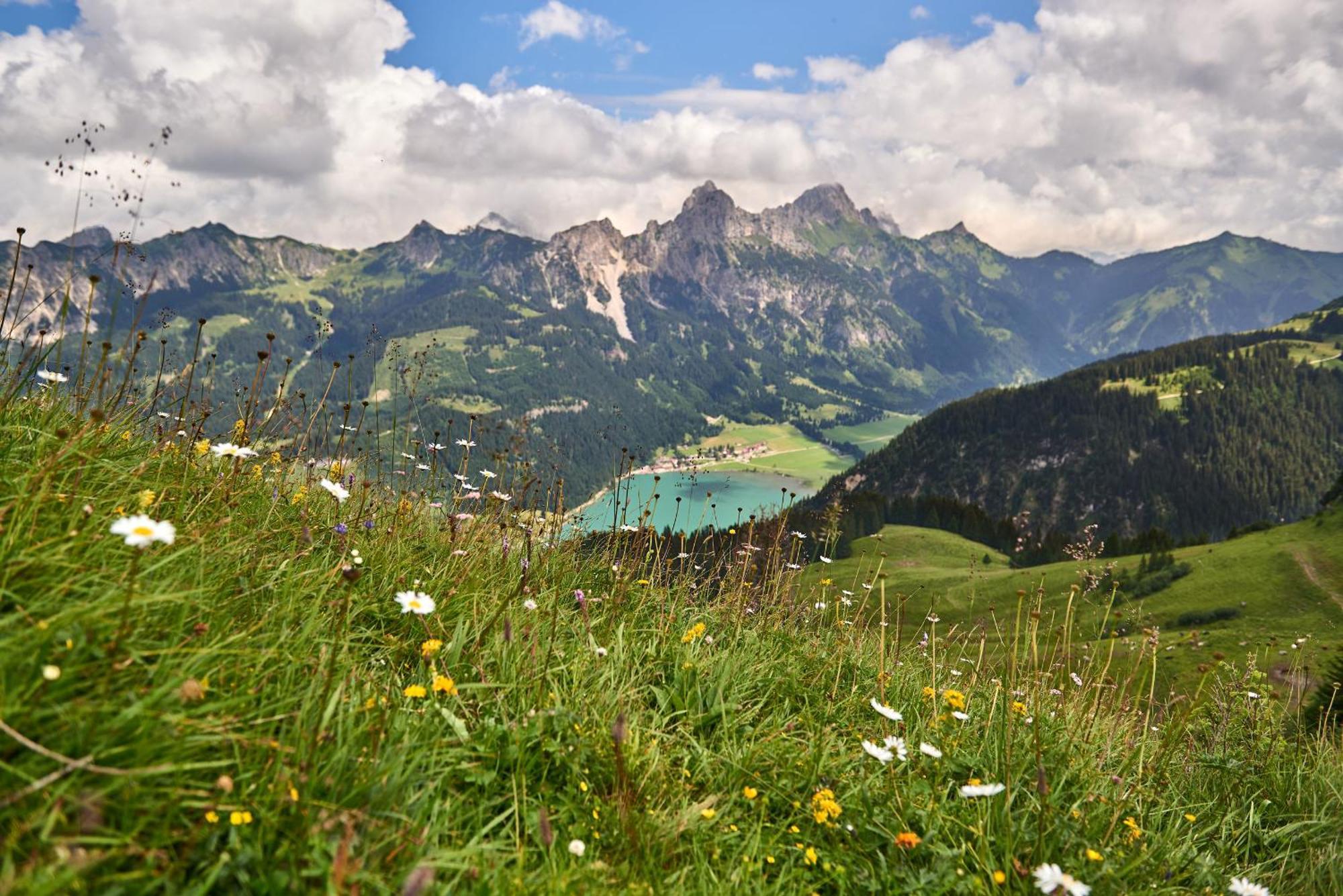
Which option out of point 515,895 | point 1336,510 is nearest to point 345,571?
point 515,895

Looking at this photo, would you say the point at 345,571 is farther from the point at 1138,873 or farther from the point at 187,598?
the point at 1138,873

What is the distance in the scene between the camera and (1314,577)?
91.4 meters

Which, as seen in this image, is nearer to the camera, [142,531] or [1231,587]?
[142,531]

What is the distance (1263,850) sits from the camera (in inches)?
209

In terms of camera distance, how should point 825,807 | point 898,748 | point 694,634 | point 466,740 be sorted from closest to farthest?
point 466,740 → point 825,807 → point 898,748 → point 694,634

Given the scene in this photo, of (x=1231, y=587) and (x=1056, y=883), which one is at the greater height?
(x=1056, y=883)

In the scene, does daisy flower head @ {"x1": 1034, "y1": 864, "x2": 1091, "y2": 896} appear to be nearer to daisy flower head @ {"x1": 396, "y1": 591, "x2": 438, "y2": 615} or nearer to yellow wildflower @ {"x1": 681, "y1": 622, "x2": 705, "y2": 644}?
yellow wildflower @ {"x1": 681, "y1": 622, "x2": 705, "y2": 644}

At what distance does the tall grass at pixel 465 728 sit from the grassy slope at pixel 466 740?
24mm

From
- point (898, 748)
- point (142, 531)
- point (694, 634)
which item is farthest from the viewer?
point (694, 634)

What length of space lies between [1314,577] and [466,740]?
4906 inches

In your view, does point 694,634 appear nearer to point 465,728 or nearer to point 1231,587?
point 465,728

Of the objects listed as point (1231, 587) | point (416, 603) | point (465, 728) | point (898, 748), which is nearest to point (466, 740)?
point (465, 728)

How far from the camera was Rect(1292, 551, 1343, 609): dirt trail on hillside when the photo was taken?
85000 millimetres

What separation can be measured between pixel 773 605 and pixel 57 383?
6887 millimetres
